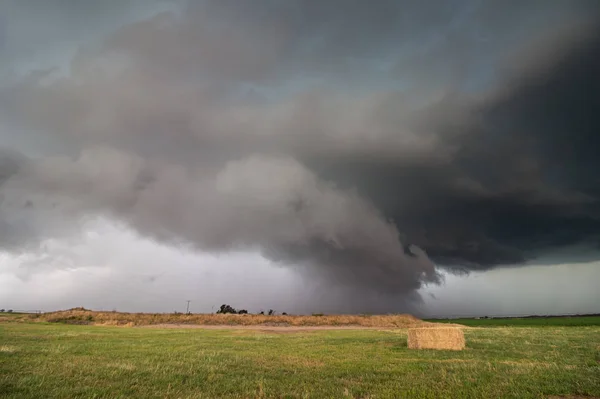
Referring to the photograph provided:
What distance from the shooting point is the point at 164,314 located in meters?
127

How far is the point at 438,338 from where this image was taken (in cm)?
2580

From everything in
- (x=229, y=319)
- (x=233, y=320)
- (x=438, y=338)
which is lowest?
(x=233, y=320)

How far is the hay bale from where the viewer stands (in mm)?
25359

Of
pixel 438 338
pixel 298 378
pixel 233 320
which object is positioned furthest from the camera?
pixel 233 320

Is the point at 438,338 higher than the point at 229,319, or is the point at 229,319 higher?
the point at 438,338

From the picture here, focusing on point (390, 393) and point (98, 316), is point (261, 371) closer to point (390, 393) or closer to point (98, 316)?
point (390, 393)

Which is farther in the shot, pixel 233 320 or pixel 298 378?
pixel 233 320

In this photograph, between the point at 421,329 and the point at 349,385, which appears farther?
the point at 421,329

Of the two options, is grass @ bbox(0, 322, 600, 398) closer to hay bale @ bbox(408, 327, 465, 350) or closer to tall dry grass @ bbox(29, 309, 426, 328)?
hay bale @ bbox(408, 327, 465, 350)

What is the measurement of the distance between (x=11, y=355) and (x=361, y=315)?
382ft

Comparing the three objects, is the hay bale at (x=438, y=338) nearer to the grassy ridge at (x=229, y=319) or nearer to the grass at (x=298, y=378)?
the grass at (x=298, y=378)

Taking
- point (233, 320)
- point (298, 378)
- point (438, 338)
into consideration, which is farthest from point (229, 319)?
point (298, 378)

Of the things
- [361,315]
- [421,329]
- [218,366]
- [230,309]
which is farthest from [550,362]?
[230,309]

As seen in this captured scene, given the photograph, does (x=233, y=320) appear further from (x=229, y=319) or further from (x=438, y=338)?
(x=438, y=338)
